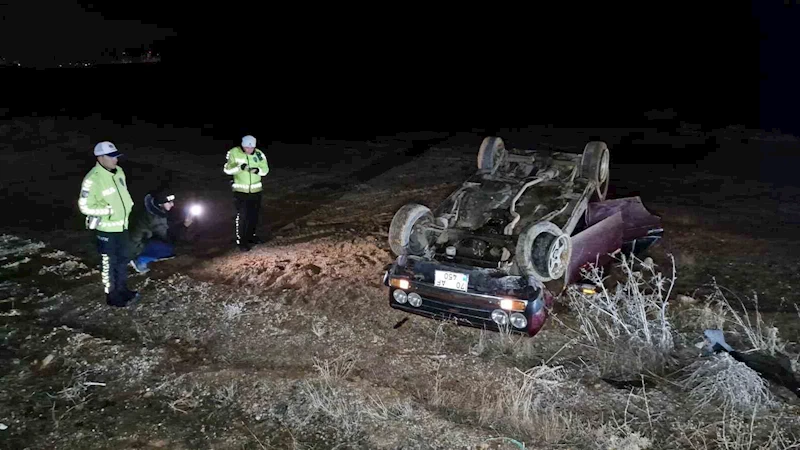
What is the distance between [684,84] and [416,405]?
91.3 feet

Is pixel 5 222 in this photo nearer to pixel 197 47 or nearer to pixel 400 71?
pixel 400 71

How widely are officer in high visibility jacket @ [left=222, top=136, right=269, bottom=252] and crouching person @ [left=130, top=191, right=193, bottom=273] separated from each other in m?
0.99

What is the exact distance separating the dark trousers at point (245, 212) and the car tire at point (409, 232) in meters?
2.95

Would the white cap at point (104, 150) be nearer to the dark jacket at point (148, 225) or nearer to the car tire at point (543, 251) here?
the dark jacket at point (148, 225)

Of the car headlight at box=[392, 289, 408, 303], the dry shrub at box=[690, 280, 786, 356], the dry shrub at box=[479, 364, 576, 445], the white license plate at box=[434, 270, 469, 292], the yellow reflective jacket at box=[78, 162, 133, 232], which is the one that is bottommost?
the dry shrub at box=[479, 364, 576, 445]

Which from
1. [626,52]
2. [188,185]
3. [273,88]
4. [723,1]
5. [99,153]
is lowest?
[188,185]

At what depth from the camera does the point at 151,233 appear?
8.00 m

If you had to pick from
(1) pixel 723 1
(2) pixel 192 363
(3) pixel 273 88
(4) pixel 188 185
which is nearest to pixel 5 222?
(4) pixel 188 185

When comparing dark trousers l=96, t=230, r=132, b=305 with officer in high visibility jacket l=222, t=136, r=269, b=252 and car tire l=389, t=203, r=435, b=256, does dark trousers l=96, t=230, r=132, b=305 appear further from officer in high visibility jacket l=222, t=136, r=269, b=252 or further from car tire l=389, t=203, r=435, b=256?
car tire l=389, t=203, r=435, b=256

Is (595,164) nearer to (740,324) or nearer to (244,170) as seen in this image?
(740,324)

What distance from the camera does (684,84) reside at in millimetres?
28953

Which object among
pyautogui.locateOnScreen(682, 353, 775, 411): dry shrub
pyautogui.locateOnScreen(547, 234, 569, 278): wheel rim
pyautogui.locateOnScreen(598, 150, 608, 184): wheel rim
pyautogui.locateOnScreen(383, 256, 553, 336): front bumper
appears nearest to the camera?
pyautogui.locateOnScreen(682, 353, 775, 411): dry shrub

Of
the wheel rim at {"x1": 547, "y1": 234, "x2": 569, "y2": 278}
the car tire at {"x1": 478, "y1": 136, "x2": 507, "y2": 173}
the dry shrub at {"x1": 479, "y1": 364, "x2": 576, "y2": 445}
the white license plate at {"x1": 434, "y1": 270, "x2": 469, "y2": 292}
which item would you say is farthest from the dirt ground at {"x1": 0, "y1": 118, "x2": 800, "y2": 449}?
the car tire at {"x1": 478, "y1": 136, "x2": 507, "y2": 173}

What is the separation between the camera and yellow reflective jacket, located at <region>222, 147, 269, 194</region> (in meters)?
8.70
